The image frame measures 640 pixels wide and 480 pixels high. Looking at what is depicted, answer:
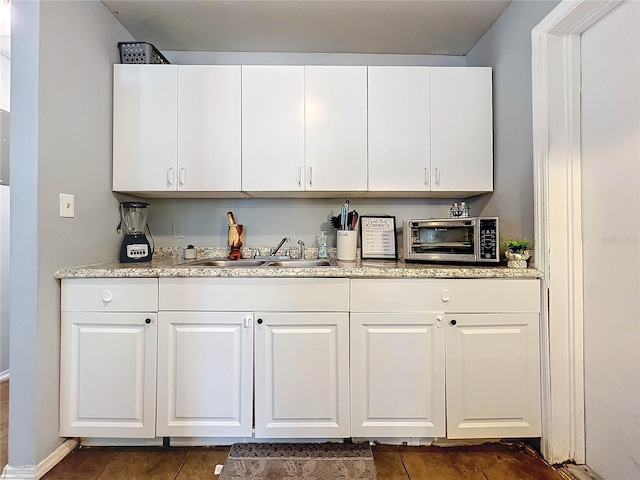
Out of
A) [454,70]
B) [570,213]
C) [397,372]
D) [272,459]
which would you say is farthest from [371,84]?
[272,459]

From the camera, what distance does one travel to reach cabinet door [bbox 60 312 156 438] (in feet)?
5.15

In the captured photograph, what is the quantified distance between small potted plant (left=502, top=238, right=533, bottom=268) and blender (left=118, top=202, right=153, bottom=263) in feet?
6.53

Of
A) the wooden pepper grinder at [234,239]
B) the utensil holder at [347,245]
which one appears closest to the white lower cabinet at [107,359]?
the wooden pepper grinder at [234,239]

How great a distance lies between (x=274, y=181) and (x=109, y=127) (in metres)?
0.95

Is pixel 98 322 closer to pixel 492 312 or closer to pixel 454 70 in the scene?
pixel 492 312

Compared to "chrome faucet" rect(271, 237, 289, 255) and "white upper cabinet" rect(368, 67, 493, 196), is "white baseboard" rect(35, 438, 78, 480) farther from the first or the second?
"white upper cabinet" rect(368, 67, 493, 196)

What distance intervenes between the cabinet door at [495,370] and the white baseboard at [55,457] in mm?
1780

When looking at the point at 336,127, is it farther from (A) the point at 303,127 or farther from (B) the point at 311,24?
(B) the point at 311,24

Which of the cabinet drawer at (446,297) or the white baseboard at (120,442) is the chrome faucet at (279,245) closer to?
the cabinet drawer at (446,297)

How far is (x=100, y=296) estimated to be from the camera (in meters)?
1.57

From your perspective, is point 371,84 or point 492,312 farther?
point 371,84

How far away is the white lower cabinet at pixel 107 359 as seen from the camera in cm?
157

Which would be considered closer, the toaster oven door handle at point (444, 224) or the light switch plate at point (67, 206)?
the light switch plate at point (67, 206)

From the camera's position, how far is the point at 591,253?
1.47 metres
